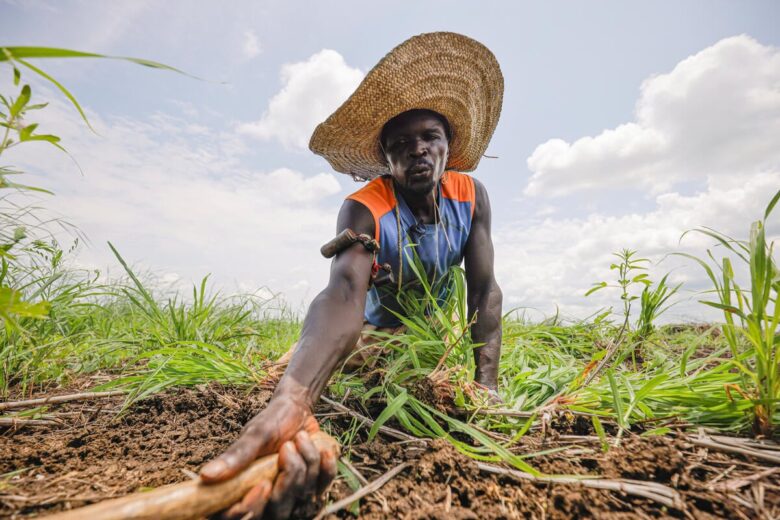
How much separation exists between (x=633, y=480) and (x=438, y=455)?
1.50 feet

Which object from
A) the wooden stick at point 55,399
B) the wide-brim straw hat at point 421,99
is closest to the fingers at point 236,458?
the wooden stick at point 55,399

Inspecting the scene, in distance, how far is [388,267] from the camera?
206 cm

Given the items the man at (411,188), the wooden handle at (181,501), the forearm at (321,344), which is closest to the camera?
the wooden handle at (181,501)

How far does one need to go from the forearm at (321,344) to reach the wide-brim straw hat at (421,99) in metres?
1.05

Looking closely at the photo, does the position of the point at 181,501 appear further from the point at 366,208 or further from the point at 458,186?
the point at 458,186

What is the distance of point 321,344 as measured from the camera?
1487 millimetres

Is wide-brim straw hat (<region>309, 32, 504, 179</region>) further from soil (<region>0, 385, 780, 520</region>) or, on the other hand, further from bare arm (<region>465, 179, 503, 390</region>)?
soil (<region>0, 385, 780, 520</region>)

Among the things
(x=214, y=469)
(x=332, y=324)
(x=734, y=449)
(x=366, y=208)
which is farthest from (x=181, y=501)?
(x=366, y=208)

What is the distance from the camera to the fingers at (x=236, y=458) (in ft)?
2.71

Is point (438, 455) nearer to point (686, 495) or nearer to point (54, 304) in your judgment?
point (686, 495)

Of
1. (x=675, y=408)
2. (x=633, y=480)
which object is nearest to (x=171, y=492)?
(x=633, y=480)

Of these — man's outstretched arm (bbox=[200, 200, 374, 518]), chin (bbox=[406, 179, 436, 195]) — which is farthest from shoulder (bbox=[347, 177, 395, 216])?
man's outstretched arm (bbox=[200, 200, 374, 518])

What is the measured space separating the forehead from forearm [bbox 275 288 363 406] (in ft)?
3.44

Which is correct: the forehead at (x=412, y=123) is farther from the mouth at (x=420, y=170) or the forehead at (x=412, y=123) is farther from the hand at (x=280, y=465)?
the hand at (x=280, y=465)
